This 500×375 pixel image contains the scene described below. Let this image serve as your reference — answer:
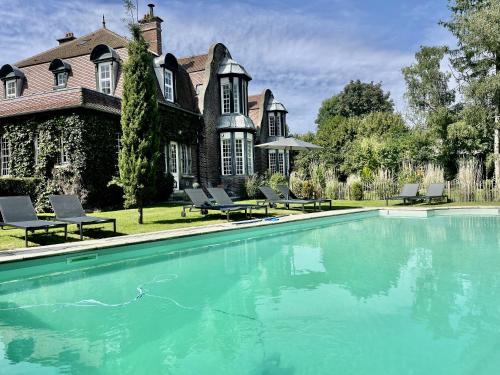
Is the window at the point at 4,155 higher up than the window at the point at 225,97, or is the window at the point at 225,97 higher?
the window at the point at 225,97

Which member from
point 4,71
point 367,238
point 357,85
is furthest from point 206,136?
point 357,85

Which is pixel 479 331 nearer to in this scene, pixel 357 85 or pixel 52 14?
pixel 52 14

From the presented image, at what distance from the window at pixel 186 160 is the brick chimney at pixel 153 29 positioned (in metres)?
5.58

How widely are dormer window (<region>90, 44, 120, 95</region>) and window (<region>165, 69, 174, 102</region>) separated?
120 inches

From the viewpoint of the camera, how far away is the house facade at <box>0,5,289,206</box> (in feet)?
52.6

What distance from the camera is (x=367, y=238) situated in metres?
10.9

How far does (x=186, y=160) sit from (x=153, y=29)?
7.58 m

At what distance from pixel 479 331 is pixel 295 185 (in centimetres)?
1518

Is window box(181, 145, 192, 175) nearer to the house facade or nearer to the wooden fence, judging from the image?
the house facade

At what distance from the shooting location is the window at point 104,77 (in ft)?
62.3

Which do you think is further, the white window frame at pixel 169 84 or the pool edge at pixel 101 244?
the white window frame at pixel 169 84

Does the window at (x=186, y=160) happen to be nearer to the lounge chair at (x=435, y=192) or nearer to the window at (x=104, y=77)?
the window at (x=104, y=77)

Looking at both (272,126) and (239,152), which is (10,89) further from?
(272,126)

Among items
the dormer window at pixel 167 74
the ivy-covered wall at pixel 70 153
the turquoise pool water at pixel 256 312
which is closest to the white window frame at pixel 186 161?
the dormer window at pixel 167 74
